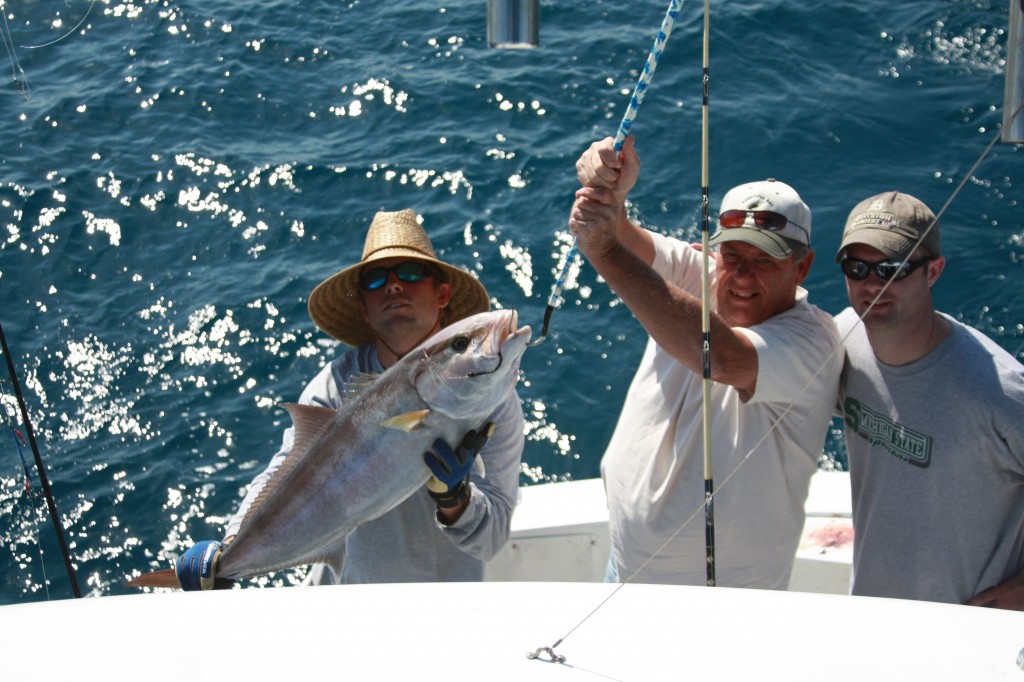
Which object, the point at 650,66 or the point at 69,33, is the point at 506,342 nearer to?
the point at 650,66

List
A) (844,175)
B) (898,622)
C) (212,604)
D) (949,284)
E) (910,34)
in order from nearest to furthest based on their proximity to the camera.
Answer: (898,622) → (212,604) → (949,284) → (844,175) → (910,34)

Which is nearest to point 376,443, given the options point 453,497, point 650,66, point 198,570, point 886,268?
point 453,497

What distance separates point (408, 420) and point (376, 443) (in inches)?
5.4

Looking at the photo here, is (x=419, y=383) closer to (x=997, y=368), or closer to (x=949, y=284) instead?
(x=997, y=368)

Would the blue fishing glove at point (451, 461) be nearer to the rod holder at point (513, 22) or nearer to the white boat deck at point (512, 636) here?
the white boat deck at point (512, 636)

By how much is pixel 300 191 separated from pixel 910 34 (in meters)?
6.69

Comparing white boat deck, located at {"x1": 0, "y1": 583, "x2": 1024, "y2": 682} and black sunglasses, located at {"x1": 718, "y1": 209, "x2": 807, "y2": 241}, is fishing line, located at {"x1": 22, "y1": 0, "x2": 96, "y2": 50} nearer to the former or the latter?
black sunglasses, located at {"x1": 718, "y1": 209, "x2": 807, "y2": 241}

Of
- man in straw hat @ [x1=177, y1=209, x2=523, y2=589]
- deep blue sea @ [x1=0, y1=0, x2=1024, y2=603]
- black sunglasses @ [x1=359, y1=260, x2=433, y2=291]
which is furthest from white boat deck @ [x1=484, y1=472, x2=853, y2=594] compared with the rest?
deep blue sea @ [x1=0, y1=0, x2=1024, y2=603]

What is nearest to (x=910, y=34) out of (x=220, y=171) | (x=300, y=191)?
(x=300, y=191)

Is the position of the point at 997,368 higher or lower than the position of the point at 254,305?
higher

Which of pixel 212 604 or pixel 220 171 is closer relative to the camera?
pixel 212 604

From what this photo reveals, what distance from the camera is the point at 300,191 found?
29.1 feet

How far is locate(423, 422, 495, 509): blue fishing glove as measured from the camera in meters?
2.45

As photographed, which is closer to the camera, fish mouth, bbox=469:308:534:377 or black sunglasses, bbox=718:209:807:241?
fish mouth, bbox=469:308:534:377
